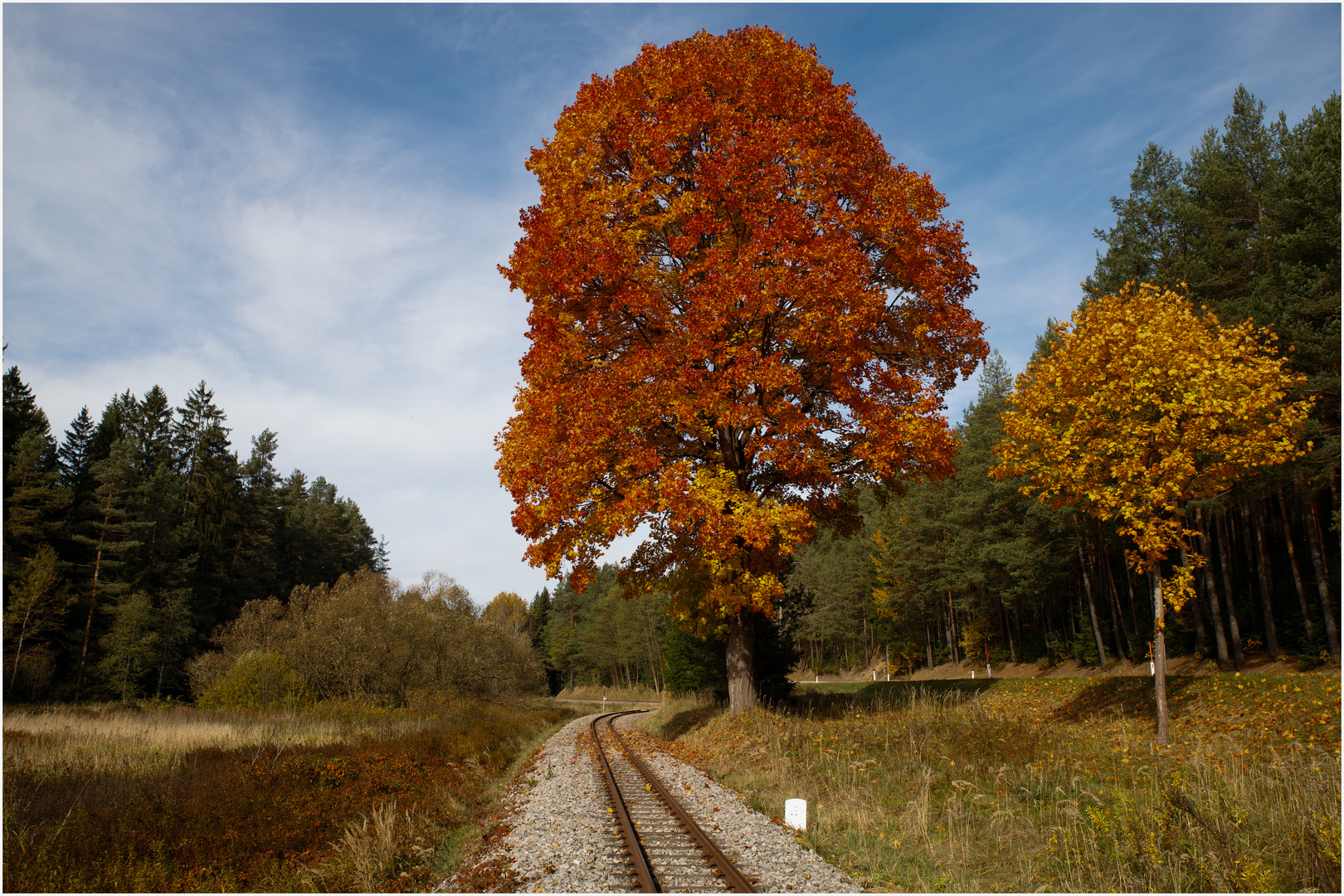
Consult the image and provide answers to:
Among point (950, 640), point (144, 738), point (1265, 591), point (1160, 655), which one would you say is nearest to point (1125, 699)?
point (1160, 655)

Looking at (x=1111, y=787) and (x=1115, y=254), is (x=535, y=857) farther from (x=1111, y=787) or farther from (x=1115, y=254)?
Answer: (x=1115, y=254)

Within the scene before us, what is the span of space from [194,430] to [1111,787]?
69.6 m

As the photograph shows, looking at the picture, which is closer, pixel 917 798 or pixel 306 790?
pixel 917 798

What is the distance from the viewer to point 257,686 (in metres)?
29.6

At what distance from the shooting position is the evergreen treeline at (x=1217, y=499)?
62.0ft

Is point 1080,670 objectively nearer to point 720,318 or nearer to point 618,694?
point 720,318

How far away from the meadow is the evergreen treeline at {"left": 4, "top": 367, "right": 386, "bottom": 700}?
76.5 ft

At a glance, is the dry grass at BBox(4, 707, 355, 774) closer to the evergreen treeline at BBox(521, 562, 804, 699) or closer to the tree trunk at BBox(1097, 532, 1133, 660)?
the evergreen treeline at BBox(521, 562, 804, 699)

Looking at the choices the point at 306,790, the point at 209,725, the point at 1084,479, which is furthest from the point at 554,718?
the point at 1084,479

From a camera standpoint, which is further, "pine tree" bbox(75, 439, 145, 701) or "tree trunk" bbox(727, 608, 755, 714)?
"pine tree" bbox(75, 439, 145, 701)

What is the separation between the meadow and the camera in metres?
7.45

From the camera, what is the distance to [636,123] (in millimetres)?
14242

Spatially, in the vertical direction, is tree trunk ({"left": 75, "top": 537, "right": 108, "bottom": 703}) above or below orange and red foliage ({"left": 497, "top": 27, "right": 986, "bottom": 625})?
below

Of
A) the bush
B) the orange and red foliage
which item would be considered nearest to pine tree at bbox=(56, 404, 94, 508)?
the bush
